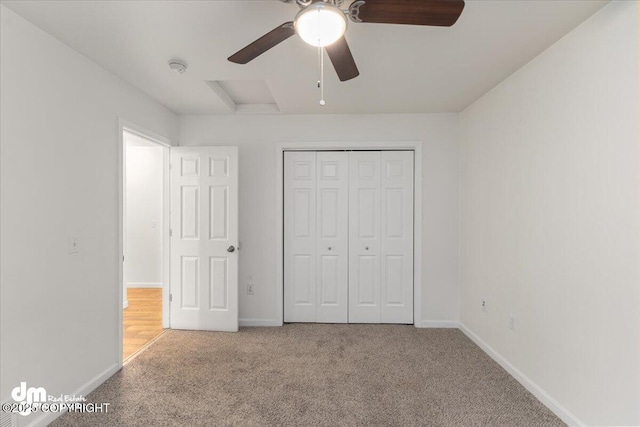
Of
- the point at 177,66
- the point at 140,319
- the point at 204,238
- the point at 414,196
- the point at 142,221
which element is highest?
the point at 177,66

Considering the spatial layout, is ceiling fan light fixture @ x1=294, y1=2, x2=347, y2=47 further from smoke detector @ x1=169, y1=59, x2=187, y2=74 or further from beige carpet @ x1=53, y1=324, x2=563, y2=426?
beige carpet @ x1=53, y1=324, x2=563, y2=426

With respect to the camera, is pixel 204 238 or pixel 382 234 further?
pixel 382 234

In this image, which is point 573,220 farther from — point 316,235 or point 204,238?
point 204,238

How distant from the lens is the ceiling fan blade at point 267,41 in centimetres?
141

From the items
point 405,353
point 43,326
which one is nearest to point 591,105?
point 405,353

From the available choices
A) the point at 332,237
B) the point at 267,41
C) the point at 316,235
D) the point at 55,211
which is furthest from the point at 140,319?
the point at 267,41

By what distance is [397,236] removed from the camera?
3529 mm

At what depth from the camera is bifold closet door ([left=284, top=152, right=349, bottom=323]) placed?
3.55 m

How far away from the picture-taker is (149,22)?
1783 mm

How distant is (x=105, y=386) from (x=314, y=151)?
2.84 m

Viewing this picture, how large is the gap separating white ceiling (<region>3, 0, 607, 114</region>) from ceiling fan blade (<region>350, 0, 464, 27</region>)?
0.48 metres

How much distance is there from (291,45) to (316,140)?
1484 millimetres

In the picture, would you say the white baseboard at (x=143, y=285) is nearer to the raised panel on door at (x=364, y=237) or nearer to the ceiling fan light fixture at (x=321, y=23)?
the raised panel on door at (x=364, y=237)

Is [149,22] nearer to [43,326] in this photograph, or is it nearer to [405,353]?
[43,326]
